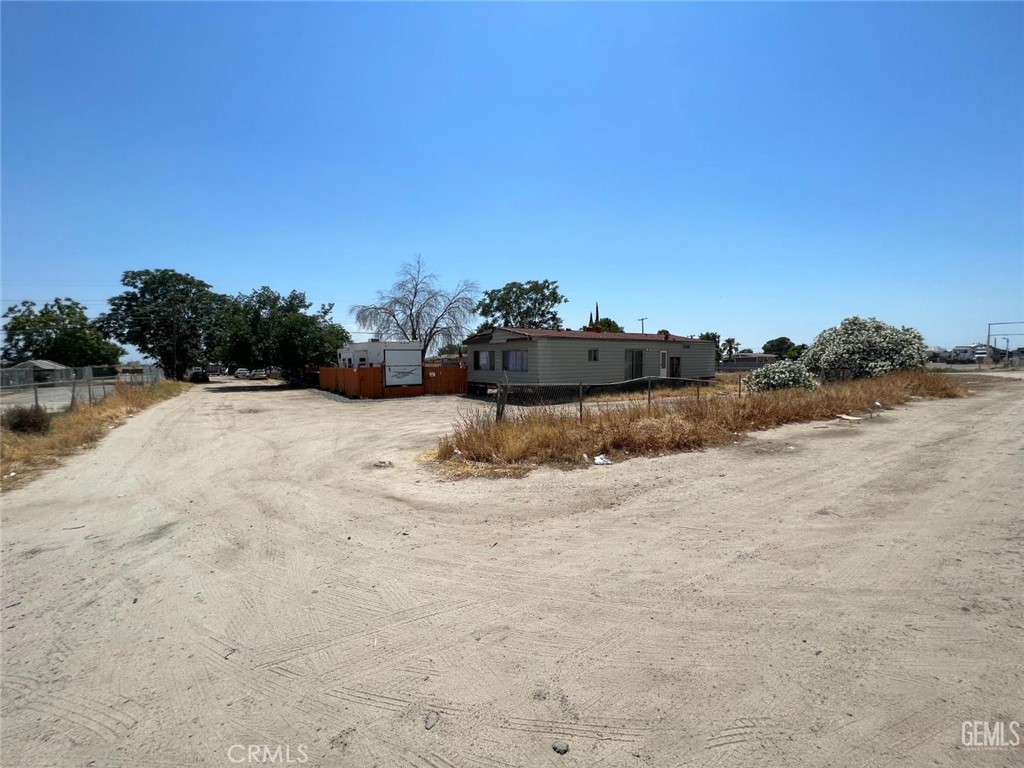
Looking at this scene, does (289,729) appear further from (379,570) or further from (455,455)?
(455,455)

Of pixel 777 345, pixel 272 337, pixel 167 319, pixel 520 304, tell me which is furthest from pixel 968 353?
pixel 167 319

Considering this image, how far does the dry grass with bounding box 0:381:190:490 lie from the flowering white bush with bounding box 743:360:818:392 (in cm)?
1846

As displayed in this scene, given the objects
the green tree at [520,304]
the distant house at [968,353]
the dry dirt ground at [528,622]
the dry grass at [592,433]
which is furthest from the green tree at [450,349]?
the distant house at [968,353]

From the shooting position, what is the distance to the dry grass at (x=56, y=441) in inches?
373

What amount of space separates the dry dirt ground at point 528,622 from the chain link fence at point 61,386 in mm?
10603

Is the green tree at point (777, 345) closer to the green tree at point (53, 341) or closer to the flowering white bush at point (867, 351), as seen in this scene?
the flowering white bush at point (867, 351)

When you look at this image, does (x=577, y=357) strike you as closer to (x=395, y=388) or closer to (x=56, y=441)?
(x=395, y=388)

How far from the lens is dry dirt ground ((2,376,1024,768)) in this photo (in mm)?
2537

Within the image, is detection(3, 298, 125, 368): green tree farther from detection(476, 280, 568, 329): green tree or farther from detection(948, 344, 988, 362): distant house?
detection(948, 344, 988, 362): distant house

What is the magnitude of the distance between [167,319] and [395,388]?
41621mm

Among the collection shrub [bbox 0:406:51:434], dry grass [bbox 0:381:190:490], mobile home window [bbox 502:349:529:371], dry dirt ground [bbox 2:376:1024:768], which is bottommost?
dry dirt ground [bbox 2:376:1024:768]

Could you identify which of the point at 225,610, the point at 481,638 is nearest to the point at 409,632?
the point at 481,638

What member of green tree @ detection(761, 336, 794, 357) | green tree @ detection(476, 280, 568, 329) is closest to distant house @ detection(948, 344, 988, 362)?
green tree @ detection(761, 336, 794, 357)

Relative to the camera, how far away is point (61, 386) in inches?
752
